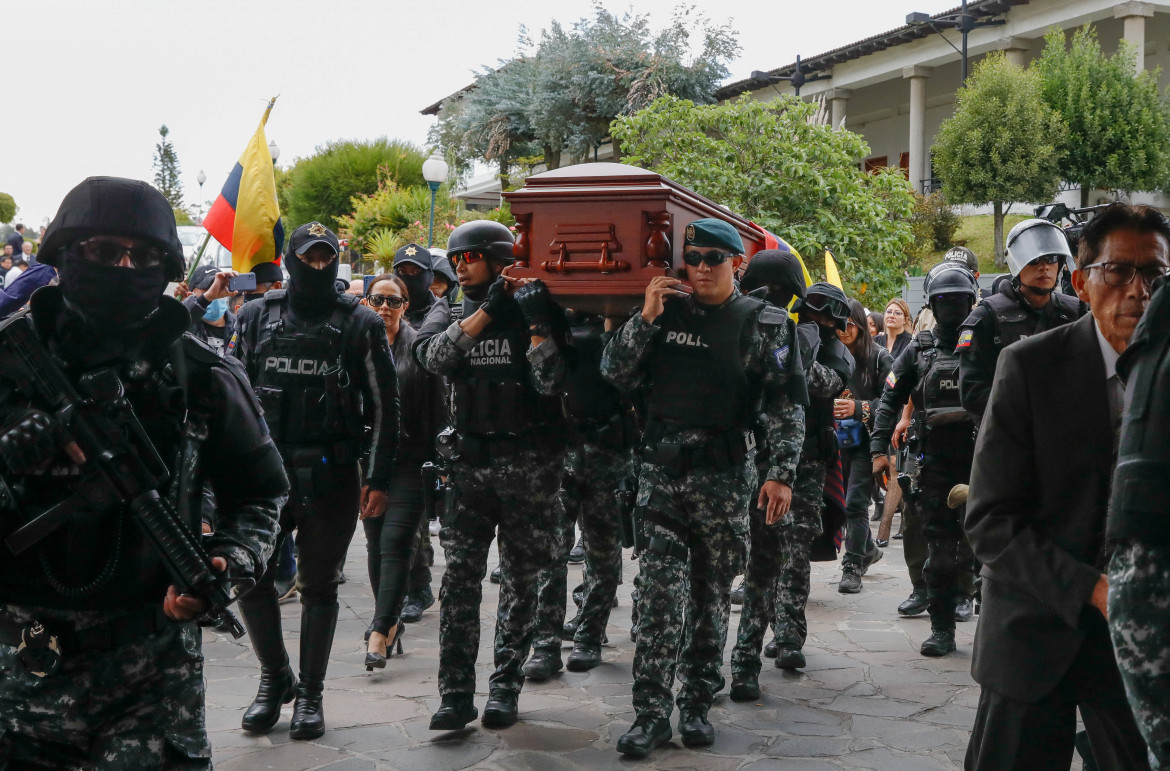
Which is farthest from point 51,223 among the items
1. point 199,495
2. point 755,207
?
point 755,207

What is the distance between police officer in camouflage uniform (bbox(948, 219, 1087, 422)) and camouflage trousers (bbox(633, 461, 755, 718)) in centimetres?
144

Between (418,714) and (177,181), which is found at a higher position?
(177,181)

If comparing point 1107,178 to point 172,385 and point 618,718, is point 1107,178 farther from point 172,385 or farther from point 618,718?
point 172,385

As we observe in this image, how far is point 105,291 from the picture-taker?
2.59 metres

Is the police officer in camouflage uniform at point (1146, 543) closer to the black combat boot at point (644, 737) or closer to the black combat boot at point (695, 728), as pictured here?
the black combat boot at point (644, 737)

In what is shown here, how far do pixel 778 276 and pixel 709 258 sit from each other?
1.16m

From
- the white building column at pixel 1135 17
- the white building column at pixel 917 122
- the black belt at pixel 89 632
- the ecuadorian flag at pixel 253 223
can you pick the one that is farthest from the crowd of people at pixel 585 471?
the white building column at pixel 917 122

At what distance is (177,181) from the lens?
315ft

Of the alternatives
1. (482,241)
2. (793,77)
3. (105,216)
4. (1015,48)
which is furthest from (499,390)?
(793,77)

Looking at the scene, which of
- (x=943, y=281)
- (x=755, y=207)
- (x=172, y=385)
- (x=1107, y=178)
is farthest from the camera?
(x=1107, y=178)

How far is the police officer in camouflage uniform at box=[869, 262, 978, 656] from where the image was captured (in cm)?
630

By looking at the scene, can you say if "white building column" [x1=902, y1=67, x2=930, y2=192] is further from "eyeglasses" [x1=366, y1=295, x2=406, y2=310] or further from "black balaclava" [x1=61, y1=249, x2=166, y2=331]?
"black balaclava" [x1=61, y1=249, x2=166, y2=331]

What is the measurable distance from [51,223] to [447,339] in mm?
2486

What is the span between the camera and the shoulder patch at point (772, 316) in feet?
15.8
